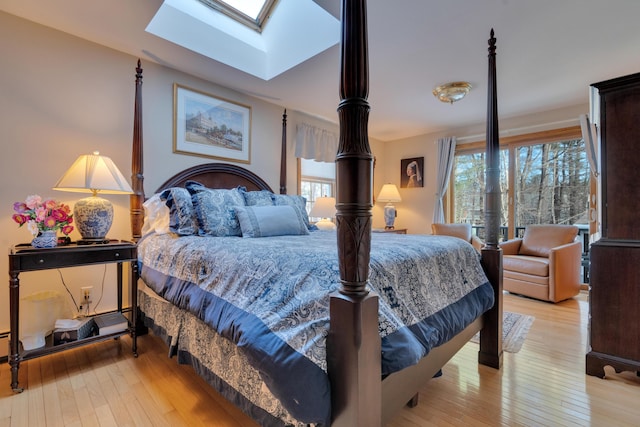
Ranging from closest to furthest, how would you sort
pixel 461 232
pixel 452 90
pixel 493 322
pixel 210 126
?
pixel 493 322 < pixel 210 126 < pixel 452 90 < pixel 461 232

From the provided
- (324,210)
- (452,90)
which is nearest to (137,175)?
(324,210)

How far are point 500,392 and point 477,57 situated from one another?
2.67 metres

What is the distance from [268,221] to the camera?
2383mm

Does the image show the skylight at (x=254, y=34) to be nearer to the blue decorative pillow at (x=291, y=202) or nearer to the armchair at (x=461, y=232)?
the blue decorative pillow at (x=291, y=202)

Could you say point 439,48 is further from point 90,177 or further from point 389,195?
point 90,177

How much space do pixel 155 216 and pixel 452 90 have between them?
3245 millimetres

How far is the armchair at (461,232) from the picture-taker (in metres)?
4.19

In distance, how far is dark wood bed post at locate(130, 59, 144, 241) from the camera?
97.7 inches

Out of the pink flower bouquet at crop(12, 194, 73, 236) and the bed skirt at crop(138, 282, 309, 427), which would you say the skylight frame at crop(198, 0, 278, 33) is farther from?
the bed skirt at crop(138, 282, 309, 427)

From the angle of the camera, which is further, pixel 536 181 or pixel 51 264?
pixel 536 181

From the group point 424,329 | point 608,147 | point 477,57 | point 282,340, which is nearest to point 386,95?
point 477,57

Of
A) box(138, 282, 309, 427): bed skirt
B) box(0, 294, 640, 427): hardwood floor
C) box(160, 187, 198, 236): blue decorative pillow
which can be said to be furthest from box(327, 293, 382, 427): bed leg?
box(160, 187, 198, 236): blue decorative pillow

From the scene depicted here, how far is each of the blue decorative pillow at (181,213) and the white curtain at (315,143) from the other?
2.04 meters

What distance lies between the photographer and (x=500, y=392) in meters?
1.68
